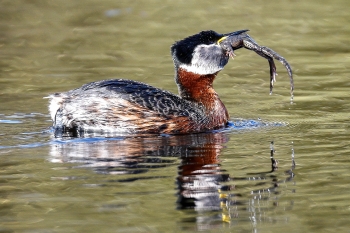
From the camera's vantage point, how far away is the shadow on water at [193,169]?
7.38m

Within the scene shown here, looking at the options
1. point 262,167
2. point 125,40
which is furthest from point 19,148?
point 125,40

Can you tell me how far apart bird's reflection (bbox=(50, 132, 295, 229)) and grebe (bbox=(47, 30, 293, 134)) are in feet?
1.00

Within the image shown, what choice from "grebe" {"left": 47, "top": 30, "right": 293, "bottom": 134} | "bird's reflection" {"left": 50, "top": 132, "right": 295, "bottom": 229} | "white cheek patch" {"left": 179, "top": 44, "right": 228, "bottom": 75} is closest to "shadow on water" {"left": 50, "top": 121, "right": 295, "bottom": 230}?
"bird's reflection" {"left": 50, "top": 132, "right": 295, "bottom": 229}

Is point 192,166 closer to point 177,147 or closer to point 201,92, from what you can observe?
point 177,147

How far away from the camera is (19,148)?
9.95 meters

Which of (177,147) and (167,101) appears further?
(167,101)

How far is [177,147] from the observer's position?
9.88 m

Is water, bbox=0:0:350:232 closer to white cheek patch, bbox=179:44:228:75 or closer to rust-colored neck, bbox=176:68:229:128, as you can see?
rust-colored neck, bbox=176:68:229:128

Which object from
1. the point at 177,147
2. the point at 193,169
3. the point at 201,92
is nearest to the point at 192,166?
the point at 193,169

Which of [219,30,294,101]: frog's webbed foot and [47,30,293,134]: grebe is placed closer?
[47,30,293,134]: grebe

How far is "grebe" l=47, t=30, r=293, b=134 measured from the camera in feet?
35.0

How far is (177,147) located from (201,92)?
1.73 metres

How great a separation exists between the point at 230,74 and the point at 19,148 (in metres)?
6.08

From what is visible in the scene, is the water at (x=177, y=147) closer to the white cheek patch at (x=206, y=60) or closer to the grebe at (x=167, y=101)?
the grebe at (x=167, y=101)
